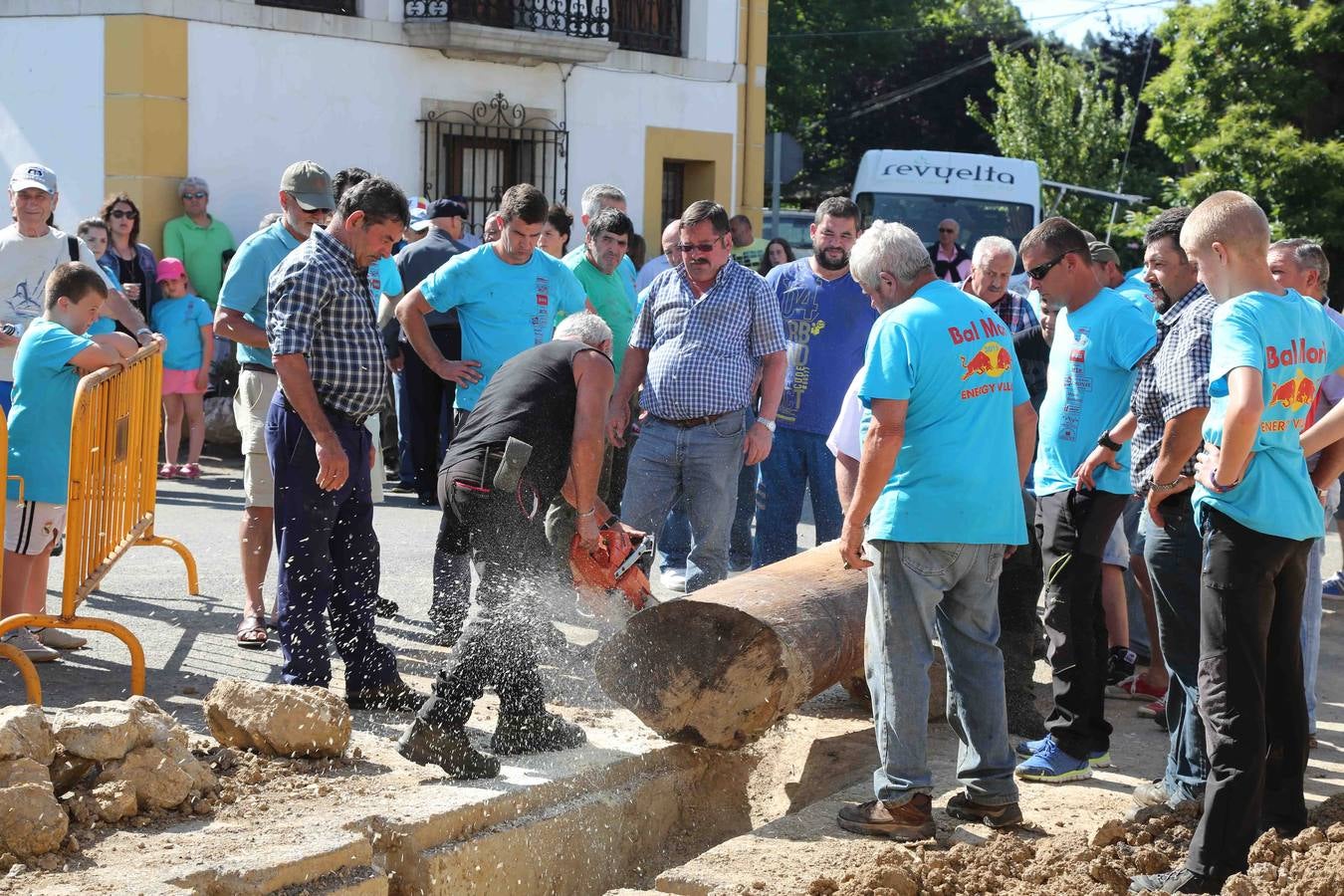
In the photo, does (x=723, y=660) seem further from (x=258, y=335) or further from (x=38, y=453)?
(x=38, y=453)

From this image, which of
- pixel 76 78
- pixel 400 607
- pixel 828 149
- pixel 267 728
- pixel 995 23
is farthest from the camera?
A: pixel 995 23

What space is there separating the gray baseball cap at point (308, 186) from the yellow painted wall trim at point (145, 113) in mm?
7797

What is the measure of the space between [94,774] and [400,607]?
306cm

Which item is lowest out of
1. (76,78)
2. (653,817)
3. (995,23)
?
(653,817)

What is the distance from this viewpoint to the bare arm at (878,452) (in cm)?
462

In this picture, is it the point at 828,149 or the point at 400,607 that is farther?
the point at 828,149

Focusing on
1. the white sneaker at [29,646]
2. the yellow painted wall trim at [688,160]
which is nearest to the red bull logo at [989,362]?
the white sneaker at [29,646]

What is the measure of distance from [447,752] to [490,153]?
1295 centimetres

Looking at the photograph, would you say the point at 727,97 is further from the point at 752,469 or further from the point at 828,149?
the point at 828,149

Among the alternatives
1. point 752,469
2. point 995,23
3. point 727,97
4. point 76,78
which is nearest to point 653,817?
point 752,469

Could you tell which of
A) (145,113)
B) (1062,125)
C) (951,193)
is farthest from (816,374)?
(1062,125)

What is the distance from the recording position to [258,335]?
632 centimetres

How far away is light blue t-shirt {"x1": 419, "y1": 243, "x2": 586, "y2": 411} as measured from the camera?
734cm

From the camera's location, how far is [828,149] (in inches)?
1554
